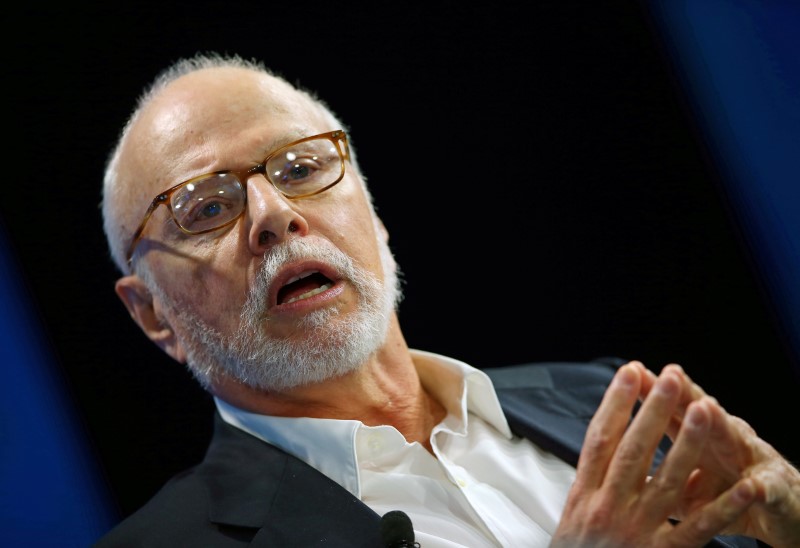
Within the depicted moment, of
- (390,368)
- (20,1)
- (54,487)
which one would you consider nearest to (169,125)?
(20,1)

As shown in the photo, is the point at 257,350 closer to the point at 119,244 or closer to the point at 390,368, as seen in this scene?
the point at 390,368

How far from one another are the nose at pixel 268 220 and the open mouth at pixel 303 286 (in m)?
0.12

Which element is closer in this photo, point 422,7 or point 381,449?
point 381,449

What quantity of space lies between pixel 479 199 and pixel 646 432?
162cm

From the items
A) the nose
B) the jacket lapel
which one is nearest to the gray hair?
the nose

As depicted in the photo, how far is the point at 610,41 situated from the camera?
2654mm

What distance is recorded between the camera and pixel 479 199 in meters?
2.78

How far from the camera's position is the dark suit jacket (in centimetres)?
161

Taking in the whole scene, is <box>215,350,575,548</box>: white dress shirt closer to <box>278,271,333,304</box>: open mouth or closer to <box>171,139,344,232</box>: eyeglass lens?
<box>278,271,333,304</box>: open mouth

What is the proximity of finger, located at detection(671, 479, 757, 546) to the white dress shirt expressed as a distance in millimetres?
503

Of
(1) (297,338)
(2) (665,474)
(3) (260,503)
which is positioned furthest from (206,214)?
(2) (665,474)

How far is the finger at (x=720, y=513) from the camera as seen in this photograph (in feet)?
4.05

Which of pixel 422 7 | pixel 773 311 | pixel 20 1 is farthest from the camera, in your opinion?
pixel 422 7

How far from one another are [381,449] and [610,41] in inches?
69.8
